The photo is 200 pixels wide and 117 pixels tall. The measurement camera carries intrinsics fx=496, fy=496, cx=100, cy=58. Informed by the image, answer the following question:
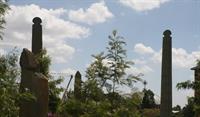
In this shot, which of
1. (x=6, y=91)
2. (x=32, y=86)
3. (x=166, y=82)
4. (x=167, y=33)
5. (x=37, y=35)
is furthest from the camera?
(x=37, y=35)

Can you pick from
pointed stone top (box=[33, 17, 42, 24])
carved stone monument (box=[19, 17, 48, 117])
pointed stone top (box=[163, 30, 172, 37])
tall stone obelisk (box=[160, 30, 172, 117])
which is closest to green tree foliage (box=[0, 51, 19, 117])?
carved stone monument (box=[19, 17, 48, 117])

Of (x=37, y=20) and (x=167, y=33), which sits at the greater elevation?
(x=37, y=20)

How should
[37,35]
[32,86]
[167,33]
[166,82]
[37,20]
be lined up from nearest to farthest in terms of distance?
[32,86] < [166,82] < [167,33] < [37,35] < [37,20]

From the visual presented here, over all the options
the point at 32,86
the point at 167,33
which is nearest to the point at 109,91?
the point at 32,86

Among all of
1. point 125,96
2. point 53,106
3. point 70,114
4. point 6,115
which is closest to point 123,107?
point 125,96

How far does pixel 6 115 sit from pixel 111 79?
10.2 ft

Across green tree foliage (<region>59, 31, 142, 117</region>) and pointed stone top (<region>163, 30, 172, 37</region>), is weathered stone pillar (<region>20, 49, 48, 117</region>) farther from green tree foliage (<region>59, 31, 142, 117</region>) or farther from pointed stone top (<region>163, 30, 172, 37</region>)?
pointed stone top (<region>163, 30, 172, 37</region>)

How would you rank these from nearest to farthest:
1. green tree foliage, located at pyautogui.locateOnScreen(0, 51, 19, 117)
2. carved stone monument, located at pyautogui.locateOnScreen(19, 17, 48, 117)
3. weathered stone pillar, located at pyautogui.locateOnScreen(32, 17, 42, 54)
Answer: green tree foliage, located at pyautogui.locateOnScreen(0, 51, 19, 117) < carved stone monument, located at pyautogui.locateOnScreen(19, 17, 48, 117) < weathered stone pillar, located at pyautogui.locateOnScreen(32, 17, 42, 54)

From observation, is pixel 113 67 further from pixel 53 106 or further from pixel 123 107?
pixel 53 106

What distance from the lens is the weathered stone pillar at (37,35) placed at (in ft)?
51.4

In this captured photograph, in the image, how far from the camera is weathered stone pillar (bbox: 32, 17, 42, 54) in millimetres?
15680

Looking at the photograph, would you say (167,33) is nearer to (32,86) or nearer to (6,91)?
(32,86)

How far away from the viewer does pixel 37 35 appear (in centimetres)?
1569

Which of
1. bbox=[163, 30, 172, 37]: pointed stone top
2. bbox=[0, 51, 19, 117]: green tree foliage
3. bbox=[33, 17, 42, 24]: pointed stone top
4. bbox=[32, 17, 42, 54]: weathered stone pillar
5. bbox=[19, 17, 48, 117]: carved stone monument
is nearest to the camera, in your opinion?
bbox=[0, 51, 19, 117]: green tree foliage
